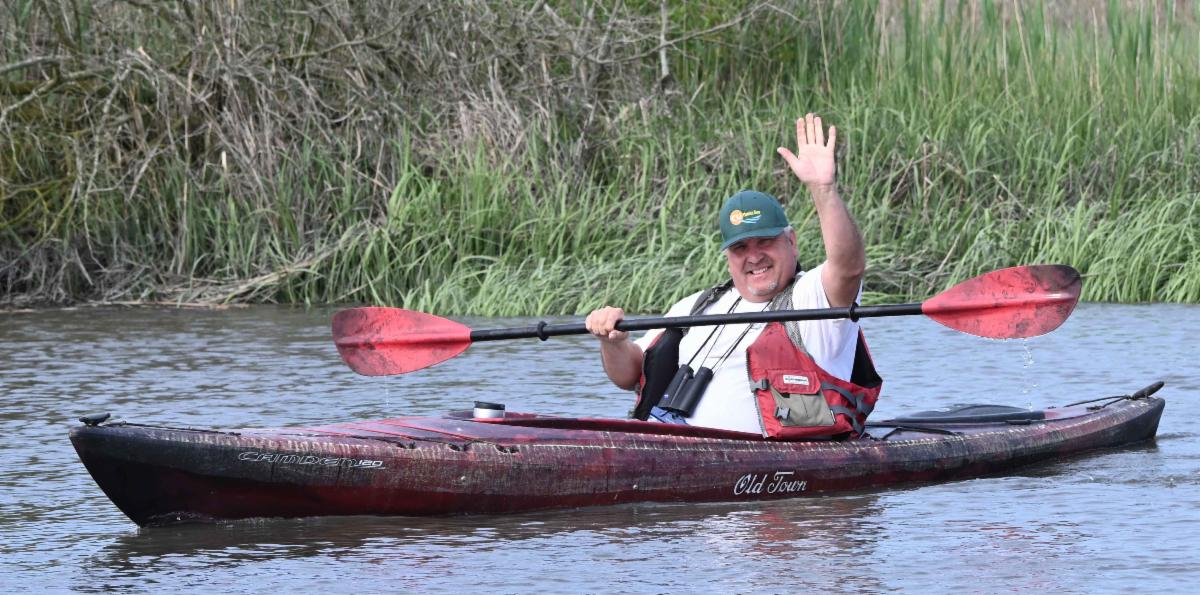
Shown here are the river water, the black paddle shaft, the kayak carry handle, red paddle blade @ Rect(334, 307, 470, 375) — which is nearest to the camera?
the river water

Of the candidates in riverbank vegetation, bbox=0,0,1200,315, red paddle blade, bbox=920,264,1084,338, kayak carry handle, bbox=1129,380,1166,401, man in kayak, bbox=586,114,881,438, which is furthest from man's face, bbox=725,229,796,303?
riverbank vegetation, bbox=0,0,1200,315

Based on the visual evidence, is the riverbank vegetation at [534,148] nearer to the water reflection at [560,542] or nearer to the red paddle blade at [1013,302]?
the red paddle blade at [1013,302]

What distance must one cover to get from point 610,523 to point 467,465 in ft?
1.50

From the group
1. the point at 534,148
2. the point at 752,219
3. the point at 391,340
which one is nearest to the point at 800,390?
the point at 752,219

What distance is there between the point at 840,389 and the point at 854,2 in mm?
7592

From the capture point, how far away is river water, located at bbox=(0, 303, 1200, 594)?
15.7 feet

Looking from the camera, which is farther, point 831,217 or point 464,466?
point 464,466

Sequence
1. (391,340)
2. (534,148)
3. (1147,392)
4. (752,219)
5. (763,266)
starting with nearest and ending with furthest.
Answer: (752,219), (763,266), (391,340), (1147,392), (534,148)

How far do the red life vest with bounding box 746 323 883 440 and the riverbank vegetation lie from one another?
4.85 m

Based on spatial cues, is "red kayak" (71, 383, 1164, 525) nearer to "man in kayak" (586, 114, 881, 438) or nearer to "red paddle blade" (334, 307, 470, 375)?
"man in kayak" (586, 114, 881, 438)

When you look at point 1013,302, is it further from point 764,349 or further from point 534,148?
point 534,148

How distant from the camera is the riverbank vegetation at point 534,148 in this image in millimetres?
11258

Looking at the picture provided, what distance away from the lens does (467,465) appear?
5.68 metres

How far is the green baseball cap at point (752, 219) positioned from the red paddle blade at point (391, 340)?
4.38 ft
